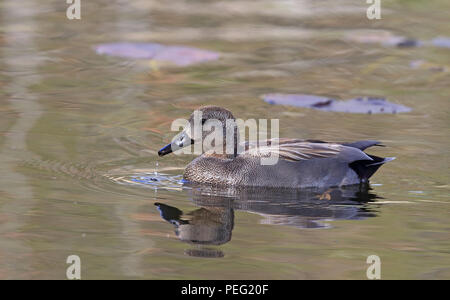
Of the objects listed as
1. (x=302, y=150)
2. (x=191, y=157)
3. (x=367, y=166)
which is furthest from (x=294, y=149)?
(x=191, y=157)

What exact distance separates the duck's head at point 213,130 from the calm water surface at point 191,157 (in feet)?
1.59

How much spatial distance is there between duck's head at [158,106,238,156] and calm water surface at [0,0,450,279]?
0.48 meters

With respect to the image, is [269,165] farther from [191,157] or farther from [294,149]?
[191,157]

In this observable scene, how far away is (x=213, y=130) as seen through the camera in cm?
955

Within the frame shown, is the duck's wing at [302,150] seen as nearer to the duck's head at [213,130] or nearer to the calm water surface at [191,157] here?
the duck's head at [213,130]

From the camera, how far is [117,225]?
760cm

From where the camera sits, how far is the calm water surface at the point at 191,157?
22.9ft

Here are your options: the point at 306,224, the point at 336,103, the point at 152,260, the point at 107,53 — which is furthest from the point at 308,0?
the point at 152,260

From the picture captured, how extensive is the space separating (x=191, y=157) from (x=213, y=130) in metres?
0.96

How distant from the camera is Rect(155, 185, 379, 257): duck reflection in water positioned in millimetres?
7504

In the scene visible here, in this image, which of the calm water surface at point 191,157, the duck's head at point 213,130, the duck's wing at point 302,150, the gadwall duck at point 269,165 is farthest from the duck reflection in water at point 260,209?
the duck's head at point 213,130

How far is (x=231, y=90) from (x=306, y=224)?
5.10 meters

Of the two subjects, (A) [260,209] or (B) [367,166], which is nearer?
(A) [260,209]
